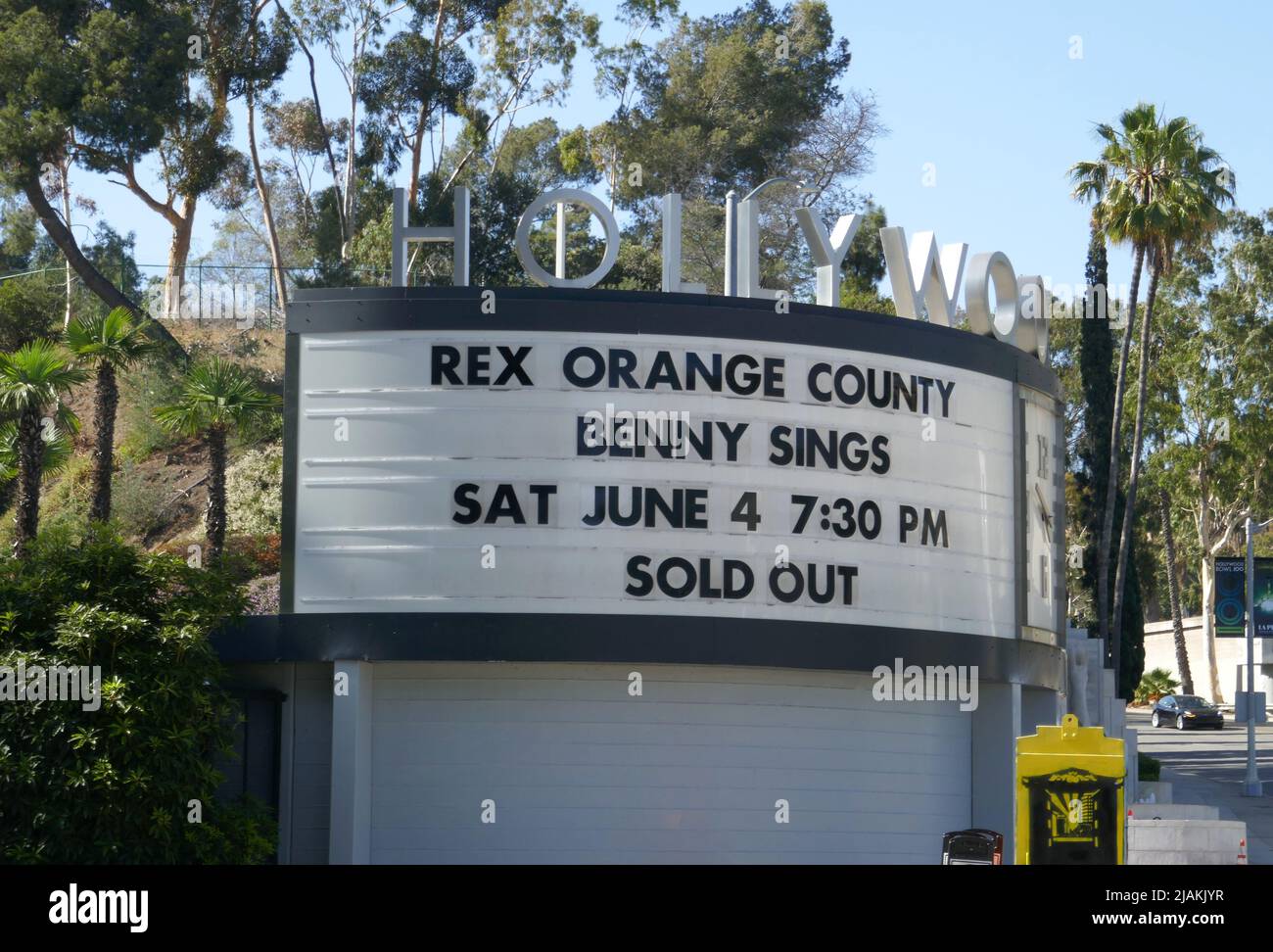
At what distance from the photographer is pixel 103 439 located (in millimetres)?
26219

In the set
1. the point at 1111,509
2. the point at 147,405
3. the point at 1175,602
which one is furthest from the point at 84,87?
the point at 1175,602

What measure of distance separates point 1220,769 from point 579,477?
33.6 metres

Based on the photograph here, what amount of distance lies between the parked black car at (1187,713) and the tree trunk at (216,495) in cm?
4308

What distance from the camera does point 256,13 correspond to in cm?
6006

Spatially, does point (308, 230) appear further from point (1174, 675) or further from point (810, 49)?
point (1174, 675)

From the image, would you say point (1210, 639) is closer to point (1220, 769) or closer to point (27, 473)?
point (1220, 769)

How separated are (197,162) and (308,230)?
1201cm

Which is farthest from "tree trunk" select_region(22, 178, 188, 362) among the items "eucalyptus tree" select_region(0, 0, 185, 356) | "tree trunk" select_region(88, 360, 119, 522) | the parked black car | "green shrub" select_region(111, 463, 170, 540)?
the parked black car

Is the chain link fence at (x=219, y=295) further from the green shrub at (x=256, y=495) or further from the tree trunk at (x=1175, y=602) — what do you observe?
the tree trunk at (x=1175, y=602)

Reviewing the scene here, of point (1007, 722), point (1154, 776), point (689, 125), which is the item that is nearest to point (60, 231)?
point (689, 125)

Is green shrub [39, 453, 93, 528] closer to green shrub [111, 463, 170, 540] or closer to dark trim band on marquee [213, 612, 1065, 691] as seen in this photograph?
green shrub [111, 463, 170, 540]

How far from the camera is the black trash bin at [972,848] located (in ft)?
55.5

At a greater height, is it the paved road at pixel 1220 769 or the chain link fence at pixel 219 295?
the chain link fence at pixel 219 295

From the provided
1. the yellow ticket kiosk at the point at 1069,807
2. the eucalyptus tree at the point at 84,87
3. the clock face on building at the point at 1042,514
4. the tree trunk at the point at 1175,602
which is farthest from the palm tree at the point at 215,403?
the tree trunk at the point at 1175,602
